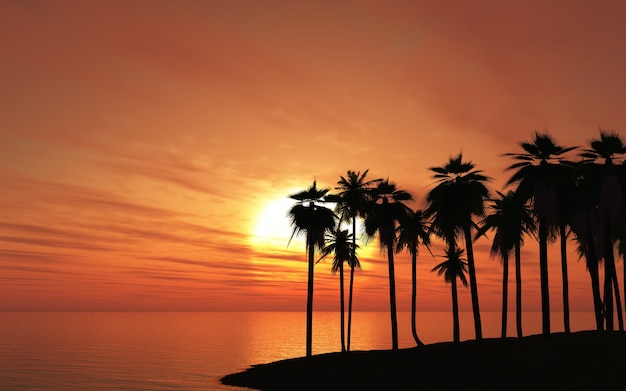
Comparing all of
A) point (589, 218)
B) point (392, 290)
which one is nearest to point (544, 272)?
point (589, 218)

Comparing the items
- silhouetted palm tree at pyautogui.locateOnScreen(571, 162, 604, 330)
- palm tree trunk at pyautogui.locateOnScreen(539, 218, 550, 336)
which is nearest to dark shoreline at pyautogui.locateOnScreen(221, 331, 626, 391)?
palm tree trunk at pyautogui.locateOnScreen(539, 218, 550, 336)

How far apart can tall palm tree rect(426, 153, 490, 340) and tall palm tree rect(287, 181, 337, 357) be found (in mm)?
10661

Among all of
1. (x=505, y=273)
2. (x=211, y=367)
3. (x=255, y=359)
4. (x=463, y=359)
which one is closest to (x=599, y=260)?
(x=505, y=273)

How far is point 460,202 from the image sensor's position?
54.7 meters

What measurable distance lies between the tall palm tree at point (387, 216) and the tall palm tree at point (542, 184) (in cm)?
1377

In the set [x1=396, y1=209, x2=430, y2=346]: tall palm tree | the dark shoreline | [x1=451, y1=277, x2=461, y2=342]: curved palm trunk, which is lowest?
the dark shoreline

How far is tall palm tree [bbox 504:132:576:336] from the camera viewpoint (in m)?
48.2

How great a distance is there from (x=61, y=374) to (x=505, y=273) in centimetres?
6458

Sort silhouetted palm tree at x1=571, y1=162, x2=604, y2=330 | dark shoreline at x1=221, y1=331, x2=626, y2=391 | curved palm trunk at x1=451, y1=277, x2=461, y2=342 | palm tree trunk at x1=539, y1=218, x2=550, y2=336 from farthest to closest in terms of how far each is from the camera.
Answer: curved palm trunk at x1=451, y1=277, x2=461, y2=342, silhouetted palm tree at x1=571, y1=162, x2=604, y2=330, palm tree trunk at x1=539, y1=218, x2=550, y2=336, dark shoreline at x1=221, y1=331, x2=626, y2=391

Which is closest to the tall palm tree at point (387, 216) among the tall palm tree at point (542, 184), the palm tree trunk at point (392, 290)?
the palm tree trunk at point (392, 290)

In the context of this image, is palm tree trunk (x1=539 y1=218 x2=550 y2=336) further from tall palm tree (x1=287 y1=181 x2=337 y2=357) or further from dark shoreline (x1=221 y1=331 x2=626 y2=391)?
tall palm tree (x1=287 y1=181 x2=337 y2=357)

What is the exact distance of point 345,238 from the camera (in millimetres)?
65438

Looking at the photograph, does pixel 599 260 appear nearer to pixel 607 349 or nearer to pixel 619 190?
pixel 619 190

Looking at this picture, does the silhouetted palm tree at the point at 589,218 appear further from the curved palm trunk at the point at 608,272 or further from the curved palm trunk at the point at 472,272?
the curved palm trunk at the point at 472,272
